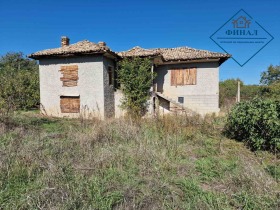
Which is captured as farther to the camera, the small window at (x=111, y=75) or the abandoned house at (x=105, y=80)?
the small window at (x=111, y=75)

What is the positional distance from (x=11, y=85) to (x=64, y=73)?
15.5ft

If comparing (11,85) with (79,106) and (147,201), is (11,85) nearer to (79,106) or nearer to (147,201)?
(79,106)

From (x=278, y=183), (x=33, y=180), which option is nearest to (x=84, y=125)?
(x=33, y=180)

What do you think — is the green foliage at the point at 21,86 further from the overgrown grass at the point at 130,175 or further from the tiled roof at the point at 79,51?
the overgrown grass at the point at 130,175

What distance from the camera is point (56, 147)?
4.76 metres

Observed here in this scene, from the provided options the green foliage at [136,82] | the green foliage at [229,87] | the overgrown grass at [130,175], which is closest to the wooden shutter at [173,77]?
the green foliage at [136,82]

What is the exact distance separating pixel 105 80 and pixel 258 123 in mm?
9326

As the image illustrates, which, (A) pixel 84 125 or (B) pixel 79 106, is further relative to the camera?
(B) pixel 79 106

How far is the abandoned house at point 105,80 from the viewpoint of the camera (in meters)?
12.2

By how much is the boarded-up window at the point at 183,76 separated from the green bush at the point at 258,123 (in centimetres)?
799

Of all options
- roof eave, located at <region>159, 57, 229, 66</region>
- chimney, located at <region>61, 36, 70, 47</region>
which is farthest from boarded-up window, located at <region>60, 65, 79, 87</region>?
roof eave, located at <region>159, 57, 229, 66</region>

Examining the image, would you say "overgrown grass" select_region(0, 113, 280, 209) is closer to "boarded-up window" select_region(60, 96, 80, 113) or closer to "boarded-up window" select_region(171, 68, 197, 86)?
"boarded-up window" select_region(60, 96, 80, 113)

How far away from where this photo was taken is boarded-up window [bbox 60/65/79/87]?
12.5 m

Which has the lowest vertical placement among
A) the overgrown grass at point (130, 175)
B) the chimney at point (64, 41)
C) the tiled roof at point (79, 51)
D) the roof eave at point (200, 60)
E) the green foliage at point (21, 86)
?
the overgrown grass at point (130, 175)
